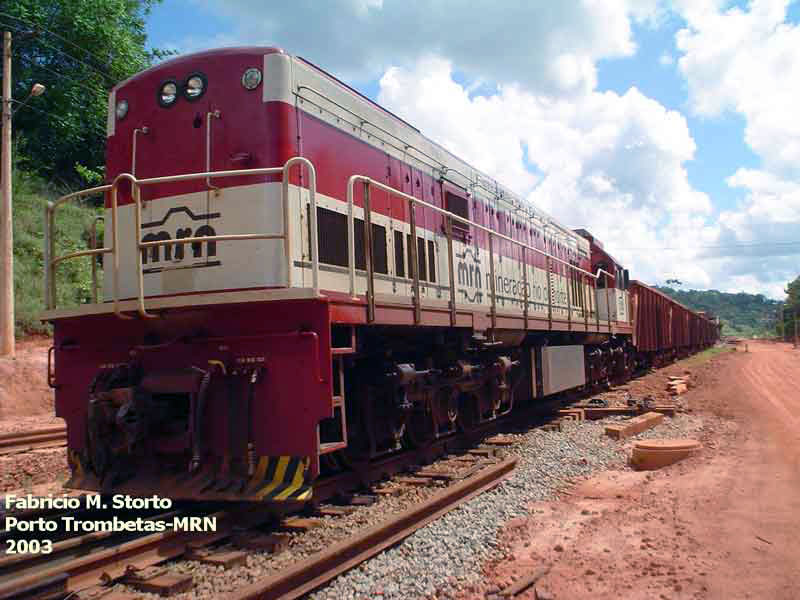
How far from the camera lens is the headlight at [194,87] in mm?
5805

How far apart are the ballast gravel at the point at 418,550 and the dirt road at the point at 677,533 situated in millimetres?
217

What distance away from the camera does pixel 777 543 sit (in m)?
4.38

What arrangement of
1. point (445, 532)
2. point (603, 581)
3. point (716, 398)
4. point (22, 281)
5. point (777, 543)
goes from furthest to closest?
point (22, 281) < point (716, 398) < point (445, 532) < point (777, 543) < point (603, 581)

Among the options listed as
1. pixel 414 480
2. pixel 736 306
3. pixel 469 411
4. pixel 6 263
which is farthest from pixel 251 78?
pixel 736 306

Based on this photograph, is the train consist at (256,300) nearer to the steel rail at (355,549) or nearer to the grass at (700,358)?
the steel rail at (355,549)

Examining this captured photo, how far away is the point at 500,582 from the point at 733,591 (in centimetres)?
130

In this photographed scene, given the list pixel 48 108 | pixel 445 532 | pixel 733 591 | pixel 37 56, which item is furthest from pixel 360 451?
pixel 37 56

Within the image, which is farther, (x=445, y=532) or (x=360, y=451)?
(x=360, y=451)

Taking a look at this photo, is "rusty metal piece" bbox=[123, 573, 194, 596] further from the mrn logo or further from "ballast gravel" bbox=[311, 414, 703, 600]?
the mrn logo

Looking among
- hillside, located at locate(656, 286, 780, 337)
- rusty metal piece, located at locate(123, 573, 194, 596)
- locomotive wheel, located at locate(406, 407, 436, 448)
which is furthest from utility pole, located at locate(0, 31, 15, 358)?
hillside, located at locate(656, 286, 780, 337)

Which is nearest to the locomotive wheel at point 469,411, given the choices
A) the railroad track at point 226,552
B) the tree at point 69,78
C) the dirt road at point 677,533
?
the dirt road at point 677,533

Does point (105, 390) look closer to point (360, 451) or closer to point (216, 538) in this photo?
point (216, 538)

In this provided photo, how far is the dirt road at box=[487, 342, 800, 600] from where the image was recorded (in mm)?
3787

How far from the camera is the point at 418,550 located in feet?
14.4
